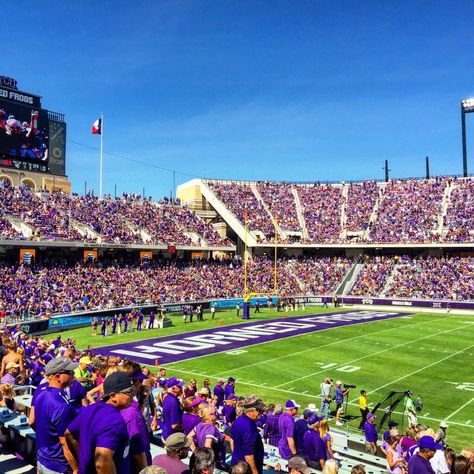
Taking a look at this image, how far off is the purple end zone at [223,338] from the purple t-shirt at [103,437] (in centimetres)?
2072

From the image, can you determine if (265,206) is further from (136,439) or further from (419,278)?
(136,439)

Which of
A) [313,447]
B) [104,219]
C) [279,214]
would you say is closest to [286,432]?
[313,447]

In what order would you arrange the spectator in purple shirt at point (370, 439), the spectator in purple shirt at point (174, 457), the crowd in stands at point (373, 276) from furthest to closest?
the crowd in stands at point (373, 276) < the spectator in purple shirt at point (370, 439) < the spectator in purple shirt at point (174, 457)

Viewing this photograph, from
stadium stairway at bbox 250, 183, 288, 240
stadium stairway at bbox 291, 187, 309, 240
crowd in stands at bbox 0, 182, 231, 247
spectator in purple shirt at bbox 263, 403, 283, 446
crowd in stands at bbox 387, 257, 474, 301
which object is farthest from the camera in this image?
stadium stairway at bbox 291, 187, 309, 240

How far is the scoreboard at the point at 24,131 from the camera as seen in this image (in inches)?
1865

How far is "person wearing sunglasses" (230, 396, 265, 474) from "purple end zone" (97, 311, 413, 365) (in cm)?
1899

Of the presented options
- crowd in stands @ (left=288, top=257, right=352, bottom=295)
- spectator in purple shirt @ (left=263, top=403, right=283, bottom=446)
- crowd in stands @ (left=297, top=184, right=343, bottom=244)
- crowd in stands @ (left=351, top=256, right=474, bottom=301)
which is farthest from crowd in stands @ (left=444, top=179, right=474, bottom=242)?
spectator in purple shirt @ (left=263, top=403, right=283, bottom=446)

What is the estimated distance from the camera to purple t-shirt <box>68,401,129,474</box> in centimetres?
380

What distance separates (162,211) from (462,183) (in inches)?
1504

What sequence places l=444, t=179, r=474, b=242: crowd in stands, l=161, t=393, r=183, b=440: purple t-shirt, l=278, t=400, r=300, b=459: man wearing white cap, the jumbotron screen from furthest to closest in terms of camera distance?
l=444, t=179, r=474, b=242: crowd in stands → the jumbotron screen → l=278, t=400, r=300, b=459: man wearing white cap → l=161, t=393, r=183, b=440: purple t-shirt

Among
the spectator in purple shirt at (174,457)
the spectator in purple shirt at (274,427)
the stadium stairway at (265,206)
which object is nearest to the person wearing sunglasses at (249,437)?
the spectator in purple shirt at (174,457)

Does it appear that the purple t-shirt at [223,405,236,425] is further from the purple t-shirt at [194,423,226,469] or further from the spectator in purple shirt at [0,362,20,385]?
the spectator in purple shirt at [0,362,20,385]

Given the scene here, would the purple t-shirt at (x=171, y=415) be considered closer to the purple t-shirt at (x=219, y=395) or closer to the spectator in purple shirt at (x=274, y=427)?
the spectator in purple shirt at (x=274, y=427)

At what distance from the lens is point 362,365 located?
23844mm
